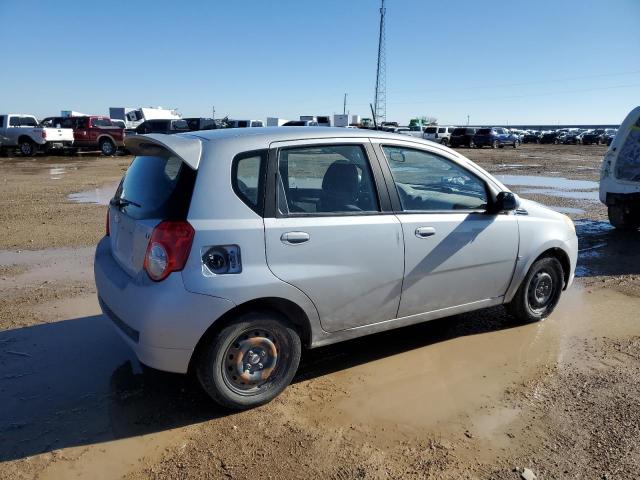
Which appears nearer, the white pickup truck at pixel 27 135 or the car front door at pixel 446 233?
the car front door at pixel 446 233

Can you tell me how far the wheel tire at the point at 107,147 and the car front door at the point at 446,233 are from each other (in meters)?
26.2

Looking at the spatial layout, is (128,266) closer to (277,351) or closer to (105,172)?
(277,351)

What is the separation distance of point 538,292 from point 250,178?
9.80ft

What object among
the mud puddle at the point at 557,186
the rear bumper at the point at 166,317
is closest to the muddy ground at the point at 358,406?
the rear bumper at the point at 166,317

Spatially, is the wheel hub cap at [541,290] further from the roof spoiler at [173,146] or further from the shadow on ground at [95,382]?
the roof spoiler at [173,146]

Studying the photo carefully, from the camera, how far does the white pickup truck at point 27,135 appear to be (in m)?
24.6

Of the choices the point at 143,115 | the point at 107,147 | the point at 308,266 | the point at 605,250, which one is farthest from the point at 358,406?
the point at 143,115

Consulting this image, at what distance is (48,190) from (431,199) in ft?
40.5

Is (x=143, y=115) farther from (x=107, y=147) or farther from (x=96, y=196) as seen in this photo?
(x=96, y=196)

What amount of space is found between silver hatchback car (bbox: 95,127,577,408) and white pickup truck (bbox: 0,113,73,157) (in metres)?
24.1

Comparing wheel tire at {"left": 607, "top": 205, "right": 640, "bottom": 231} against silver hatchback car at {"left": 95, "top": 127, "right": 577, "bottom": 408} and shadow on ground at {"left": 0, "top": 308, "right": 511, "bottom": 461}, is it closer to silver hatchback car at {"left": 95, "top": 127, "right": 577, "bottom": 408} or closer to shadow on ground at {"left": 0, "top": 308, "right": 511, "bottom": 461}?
shadow on ground at {"left": 0, "top": 308, "right": 511, "bottom": 461}

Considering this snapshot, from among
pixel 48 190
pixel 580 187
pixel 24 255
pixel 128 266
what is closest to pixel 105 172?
pixel 48 190

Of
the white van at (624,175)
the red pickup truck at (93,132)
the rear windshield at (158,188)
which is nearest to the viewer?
the rear windshield at (158,188)

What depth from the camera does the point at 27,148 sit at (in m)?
25.2
